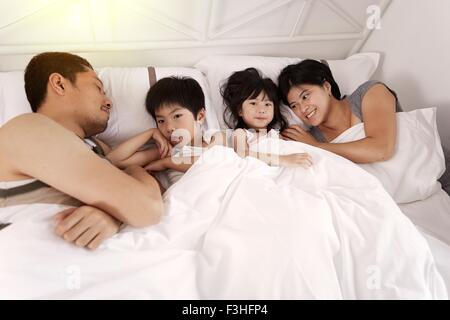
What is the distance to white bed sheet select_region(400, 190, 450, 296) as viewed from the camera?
3.51ft

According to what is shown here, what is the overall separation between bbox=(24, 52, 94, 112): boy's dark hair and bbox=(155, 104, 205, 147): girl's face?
1.21 feet

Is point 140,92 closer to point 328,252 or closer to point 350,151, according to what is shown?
point 350,151

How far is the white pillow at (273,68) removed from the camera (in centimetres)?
174

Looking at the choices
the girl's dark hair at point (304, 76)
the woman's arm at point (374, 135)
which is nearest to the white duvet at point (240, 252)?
the woman's arm at point (374, 135)

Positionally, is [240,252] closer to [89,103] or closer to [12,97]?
[89,103]

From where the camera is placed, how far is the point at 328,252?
3.05 ft

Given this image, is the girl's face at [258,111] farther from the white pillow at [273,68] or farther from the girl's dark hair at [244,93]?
the white pillow at [273,68]

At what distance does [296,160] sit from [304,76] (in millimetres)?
544

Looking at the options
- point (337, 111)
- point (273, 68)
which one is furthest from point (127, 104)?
point (337, 111)

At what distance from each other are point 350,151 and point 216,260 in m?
0.80

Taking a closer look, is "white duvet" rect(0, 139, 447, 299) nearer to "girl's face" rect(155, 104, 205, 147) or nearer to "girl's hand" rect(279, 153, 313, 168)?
"girl's hand" rect(279, 153, 313, 168)

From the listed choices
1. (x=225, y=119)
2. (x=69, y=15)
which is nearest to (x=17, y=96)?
(x=69, y=15)

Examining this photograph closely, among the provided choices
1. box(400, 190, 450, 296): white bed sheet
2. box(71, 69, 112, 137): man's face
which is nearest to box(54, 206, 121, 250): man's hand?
box(71, 69, 112, 137): man's face
